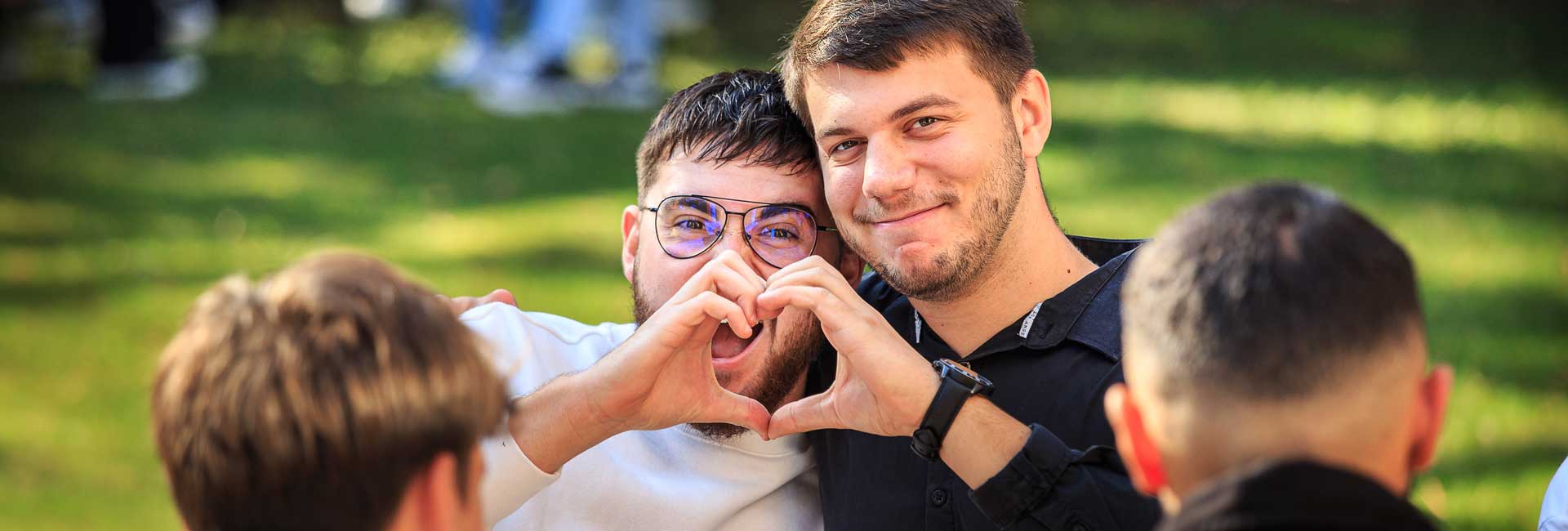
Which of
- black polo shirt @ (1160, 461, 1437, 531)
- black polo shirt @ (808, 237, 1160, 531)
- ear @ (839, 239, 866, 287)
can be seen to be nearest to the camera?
black polo shirt @ (1160, 461, 1437, 531)

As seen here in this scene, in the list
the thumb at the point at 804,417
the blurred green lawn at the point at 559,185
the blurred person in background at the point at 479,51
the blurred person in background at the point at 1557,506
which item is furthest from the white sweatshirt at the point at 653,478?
the blurred person in background at the point at 479,51

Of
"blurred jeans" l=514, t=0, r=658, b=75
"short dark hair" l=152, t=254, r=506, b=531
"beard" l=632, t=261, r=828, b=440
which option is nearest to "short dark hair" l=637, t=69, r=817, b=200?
"beard" l=632, t=261, r=828, b=440

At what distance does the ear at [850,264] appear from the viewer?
3305 mm

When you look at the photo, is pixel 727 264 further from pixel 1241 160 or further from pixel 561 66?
pixel 561 66

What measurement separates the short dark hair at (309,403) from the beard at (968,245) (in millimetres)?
1225

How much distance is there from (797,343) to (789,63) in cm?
62

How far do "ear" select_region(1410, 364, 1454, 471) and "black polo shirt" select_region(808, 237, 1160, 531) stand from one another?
0.67 m

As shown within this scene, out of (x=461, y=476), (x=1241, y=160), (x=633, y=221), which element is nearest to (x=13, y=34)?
(x=1241, y=160)

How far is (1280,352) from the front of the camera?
174cm

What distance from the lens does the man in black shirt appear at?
2691 mm

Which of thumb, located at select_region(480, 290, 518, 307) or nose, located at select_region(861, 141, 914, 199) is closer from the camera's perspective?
nose, located at select_region(861, 141, 914, 199)

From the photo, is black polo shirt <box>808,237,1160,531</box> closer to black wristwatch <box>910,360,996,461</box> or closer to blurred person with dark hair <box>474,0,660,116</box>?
black wristwatch <box>910,360,996,461</box>

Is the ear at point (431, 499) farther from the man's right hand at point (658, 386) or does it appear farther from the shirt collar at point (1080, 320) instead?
the shirt collar at point (1080, 320)

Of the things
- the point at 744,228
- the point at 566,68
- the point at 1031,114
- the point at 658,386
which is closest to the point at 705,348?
the point at 658,386
